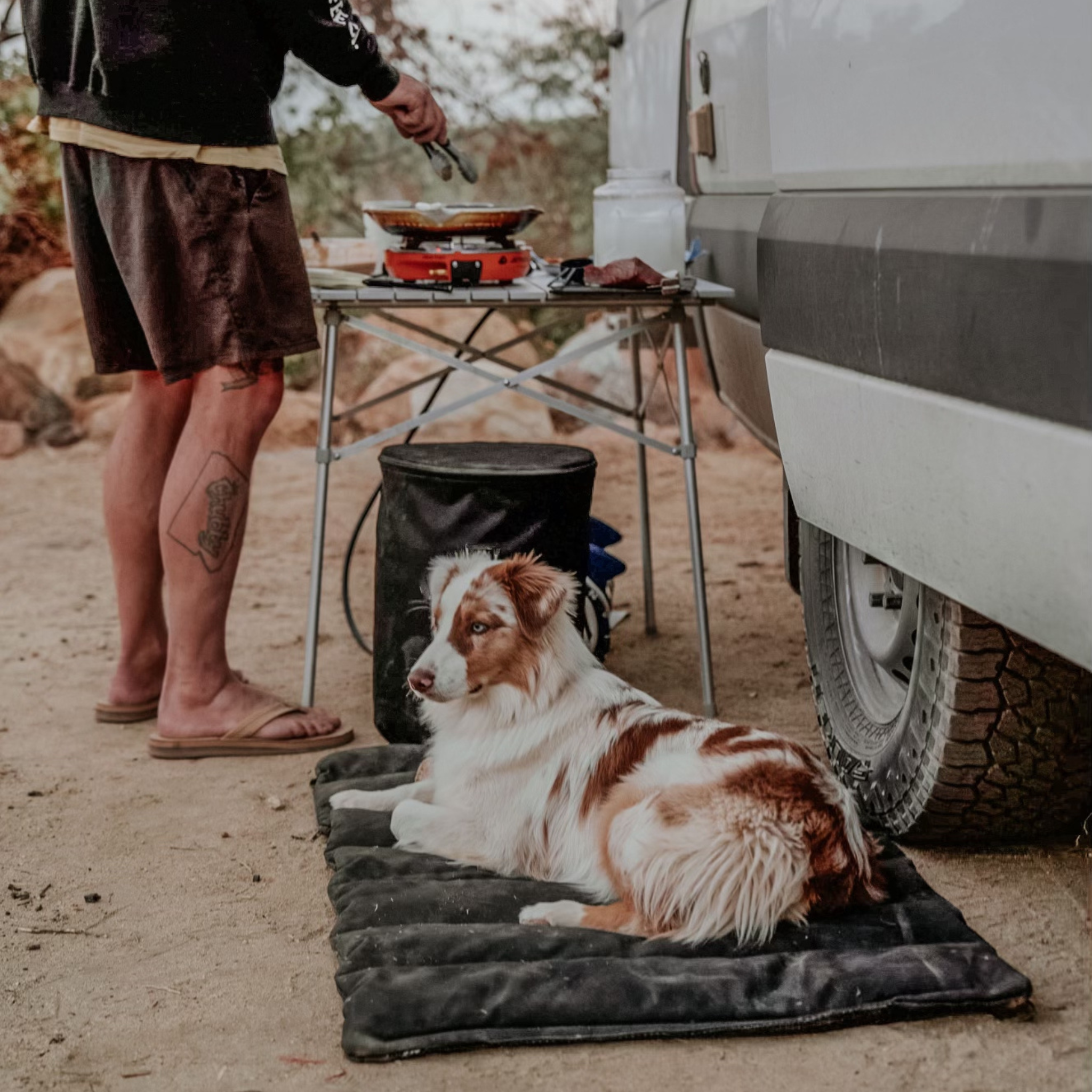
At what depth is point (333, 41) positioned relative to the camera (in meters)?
3.55

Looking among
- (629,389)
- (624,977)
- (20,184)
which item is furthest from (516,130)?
(624,977)

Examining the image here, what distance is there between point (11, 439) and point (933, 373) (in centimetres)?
711

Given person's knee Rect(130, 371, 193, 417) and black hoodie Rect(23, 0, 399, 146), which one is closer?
black hoodie Rect(23, 0, 399, 146)

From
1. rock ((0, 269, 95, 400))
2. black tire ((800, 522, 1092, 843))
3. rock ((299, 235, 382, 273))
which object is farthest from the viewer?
rock ((0, 269, 95, 400))

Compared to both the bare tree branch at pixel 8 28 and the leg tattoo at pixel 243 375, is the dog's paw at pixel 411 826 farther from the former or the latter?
the bare tree branch at pixel 8 28

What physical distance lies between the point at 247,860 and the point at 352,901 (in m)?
0.44

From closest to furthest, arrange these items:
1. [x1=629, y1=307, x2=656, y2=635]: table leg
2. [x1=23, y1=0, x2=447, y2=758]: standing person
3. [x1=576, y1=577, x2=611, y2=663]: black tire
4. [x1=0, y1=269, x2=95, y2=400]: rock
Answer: [x1=23, y1=0, x2=447, y2=758]: standing person < [x1=576, y1=577, x2=611, y2=663]: black tire < [x1=629, y1=307, x2=656, y2=635]: table leg < [x1=0, y1=269, x2=95, y2=400]: rock

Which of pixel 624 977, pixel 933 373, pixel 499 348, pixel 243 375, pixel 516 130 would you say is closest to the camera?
pixel 933 373

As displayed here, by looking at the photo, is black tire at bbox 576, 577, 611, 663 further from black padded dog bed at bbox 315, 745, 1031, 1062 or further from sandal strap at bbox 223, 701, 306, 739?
black padded dog bed at bbox 315, 745, 1031, 1062

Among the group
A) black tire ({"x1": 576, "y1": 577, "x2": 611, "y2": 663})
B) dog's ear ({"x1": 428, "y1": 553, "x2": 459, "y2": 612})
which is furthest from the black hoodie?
black tire ({"x1": 576, "y1": 577, "x2": 611, "y2": 663})

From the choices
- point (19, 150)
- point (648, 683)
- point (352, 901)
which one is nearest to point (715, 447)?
point (648, 683)

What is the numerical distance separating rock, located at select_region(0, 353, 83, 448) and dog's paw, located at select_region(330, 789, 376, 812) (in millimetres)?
5710

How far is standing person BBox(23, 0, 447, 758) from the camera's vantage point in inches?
135

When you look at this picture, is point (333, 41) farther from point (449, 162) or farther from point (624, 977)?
point (624, 977)
